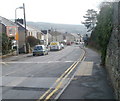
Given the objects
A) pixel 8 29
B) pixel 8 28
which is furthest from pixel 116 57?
pixel 8 29

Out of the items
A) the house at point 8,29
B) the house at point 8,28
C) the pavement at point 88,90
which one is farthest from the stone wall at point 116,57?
the house at point 8,28

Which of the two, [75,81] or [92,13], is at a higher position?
[92,13]

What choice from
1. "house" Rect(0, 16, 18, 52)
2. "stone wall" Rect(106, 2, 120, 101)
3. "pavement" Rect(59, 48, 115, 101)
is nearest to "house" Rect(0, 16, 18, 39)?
"house" Rect(0, 16, 18, 52)

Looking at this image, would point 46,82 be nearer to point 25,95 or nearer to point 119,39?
point 25,95

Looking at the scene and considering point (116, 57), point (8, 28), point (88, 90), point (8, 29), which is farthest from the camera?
point (8, 29)

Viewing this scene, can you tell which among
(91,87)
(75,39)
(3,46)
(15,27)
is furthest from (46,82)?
(75,39)

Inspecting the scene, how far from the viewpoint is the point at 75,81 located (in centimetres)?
Answer: 1512

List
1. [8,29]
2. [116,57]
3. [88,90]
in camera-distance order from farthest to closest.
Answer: [8,29]
[88,90]
[116,57]

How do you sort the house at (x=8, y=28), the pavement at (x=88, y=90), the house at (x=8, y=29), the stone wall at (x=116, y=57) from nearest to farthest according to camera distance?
the stone wall at (x=116, y=57) < the pavement at (x=88, y=90) < the house at (x=8, y=29) < the house at (x=8, y=28)

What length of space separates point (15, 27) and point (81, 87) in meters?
45.9

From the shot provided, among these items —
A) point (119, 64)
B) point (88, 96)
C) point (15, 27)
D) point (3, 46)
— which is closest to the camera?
point (119, 64)

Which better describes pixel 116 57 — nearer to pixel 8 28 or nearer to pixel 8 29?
pixel 8 28

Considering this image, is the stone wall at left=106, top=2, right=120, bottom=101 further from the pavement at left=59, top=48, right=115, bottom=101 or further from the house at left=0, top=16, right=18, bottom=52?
the house at left=0, top=16, right=18, bottom=52

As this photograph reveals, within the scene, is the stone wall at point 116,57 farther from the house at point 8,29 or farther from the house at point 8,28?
the house at point 8,28
